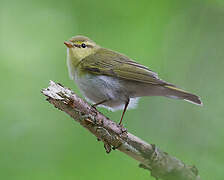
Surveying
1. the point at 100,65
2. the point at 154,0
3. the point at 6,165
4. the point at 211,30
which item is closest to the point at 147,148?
the point at 100,65

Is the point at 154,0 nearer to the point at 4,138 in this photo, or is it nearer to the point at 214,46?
the point at 214,46

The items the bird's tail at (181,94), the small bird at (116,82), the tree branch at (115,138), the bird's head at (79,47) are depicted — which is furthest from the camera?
the bird's head at (79,47)

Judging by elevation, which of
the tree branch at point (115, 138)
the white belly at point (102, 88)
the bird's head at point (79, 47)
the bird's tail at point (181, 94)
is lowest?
the tree branch at point (115, 138)

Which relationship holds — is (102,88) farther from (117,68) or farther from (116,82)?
(117,68)

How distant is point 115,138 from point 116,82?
1187mm

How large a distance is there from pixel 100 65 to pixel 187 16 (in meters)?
2.68

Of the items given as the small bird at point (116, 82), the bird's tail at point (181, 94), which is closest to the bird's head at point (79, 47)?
the small bird at point (116, 82)

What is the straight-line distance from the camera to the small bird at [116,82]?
4547 mm

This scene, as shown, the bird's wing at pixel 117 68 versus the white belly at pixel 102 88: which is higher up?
the bird's wing at pixel 117 68

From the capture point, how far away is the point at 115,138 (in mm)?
3701

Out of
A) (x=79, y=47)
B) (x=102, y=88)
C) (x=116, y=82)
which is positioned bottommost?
(x=102, y=88)

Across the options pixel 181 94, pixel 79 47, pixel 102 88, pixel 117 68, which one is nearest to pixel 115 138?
pixel 102 88

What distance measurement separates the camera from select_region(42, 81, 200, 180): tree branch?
135 inches

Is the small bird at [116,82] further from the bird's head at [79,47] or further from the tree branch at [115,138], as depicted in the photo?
the tree branch at [115,138]
